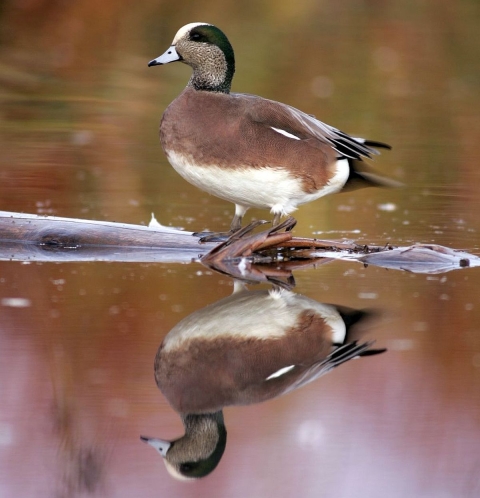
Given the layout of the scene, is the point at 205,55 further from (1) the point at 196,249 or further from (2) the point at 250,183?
(1) the point at 196,249

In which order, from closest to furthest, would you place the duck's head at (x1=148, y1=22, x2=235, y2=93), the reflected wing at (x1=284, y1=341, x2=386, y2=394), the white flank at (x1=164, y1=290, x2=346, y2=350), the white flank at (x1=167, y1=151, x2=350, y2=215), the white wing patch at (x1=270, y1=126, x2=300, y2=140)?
the reflected wing at (x1=284, y1=341, x2=386, y2=394) → the white flank at (x1=164, y1=290, x2=346, y2=350) → the white flank at (x1=167, y1=151, x2=350, y2=215) → the white wing patch at (x1=270, y1=126, x2=300, y2=140) → the duck's head at (x1=148, y1=22, x2=235, y2=93)

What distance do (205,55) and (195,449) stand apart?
2.58m

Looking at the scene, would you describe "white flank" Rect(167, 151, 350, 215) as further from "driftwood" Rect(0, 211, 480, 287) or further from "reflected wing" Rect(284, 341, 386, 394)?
"reflected wing" Rect(284, 341, 386, 394)

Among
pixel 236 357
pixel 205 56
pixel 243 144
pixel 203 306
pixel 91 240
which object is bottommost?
pixel 91 240

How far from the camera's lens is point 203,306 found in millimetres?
4301

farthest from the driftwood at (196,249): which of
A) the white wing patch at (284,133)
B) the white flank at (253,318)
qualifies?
the white flank at (253,318)

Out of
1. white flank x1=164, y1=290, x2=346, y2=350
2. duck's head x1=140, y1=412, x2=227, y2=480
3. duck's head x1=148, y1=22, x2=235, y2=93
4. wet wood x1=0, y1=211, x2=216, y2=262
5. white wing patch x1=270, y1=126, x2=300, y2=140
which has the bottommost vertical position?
wet wood x1=0, y1=211, x2=216, y2=262

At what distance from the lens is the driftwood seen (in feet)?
16.6

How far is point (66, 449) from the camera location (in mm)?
2961

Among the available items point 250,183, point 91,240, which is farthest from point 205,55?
point 91,240

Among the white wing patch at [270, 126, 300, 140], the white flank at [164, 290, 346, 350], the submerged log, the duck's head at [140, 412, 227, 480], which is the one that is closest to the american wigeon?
the white wing patch at [270, 126, 300, 140]

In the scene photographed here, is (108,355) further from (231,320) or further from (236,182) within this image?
(236,182)

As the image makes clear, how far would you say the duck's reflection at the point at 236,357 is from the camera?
9.97ft

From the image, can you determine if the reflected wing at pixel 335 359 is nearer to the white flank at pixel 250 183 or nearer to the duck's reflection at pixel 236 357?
the duck's reflection at pixel 236 357
